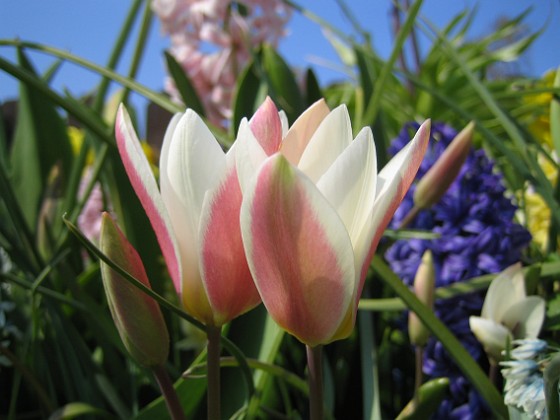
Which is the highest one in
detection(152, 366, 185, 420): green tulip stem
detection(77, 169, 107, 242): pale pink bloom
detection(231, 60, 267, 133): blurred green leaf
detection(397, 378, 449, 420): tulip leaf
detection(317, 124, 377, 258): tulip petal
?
detection(231, 60, 267, 133): blurred green leaf

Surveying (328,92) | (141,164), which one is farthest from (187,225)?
(328,92)

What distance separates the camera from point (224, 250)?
214mm

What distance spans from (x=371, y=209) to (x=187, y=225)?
0.07m

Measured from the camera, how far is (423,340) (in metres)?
0.37

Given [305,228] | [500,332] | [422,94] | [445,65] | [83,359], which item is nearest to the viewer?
[305,228]

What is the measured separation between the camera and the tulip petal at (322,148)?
0.75 ft

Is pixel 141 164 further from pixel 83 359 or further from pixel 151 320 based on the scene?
pixel 83 359

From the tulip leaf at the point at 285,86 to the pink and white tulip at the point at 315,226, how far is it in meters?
0.40

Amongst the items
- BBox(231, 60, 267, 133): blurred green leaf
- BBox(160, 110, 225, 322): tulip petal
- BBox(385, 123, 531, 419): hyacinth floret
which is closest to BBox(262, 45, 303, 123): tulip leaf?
BBox(231, 60, 267, 133): blurred green leaf

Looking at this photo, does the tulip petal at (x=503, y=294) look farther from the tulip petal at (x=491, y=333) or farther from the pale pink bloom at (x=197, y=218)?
the pale pink bloom at (x=197, y=218)

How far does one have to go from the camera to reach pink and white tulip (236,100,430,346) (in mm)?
190

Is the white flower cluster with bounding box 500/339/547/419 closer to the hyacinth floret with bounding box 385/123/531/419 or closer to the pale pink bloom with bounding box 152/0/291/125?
the hyacinth floret with bounding box 385/123/531/419

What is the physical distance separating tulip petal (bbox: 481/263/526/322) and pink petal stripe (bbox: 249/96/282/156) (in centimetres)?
18

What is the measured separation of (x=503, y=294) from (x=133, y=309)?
0.22 m
